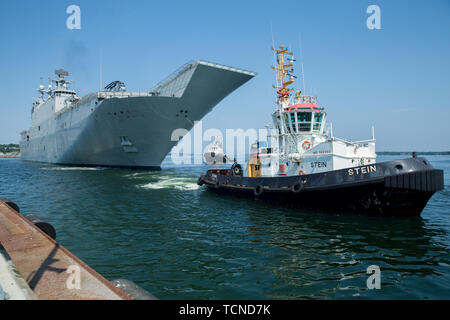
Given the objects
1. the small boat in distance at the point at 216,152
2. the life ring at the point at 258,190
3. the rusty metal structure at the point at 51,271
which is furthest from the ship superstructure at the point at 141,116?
the small boat in distance at the point at 216,152

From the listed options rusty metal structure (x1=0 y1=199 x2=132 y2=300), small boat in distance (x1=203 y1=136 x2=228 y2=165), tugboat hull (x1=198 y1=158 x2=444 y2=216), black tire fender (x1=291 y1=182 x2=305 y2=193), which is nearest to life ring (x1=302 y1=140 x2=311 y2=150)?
tugboat hull (x1=198 y1=158 x2=444 y2=216)

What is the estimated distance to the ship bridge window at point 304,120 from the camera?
15328mm

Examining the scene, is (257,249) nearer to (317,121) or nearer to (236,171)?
(317,121)

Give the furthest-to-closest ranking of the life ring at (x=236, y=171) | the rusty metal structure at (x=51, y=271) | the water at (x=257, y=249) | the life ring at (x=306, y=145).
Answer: the life ring at (x=236, y=171)
the life ring at (x=306, y=145)
the water at (x=257, y=249)
the rusty metal structure at (x=51, y=271)

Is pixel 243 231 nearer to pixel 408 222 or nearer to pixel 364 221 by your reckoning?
pixel 364 221

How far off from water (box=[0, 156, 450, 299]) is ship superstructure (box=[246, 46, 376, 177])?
9.56ft

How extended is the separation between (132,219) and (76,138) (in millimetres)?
36443

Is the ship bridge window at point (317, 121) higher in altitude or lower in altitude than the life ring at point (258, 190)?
higher

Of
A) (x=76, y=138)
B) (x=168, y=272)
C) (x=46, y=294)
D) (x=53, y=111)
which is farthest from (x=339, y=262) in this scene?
(x=53, y=111)

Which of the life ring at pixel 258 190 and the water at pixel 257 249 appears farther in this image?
the life ring at pixel 258 190

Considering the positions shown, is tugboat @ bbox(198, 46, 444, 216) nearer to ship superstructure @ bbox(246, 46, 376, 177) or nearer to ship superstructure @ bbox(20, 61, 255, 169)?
ship superstructure @ bbox(246, 46, 376, 177)

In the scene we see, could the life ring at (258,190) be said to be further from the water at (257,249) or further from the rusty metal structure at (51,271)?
the rusty metal structure at (51,271)

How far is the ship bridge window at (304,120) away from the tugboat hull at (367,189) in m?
3.45

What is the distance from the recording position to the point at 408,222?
11.0 m
